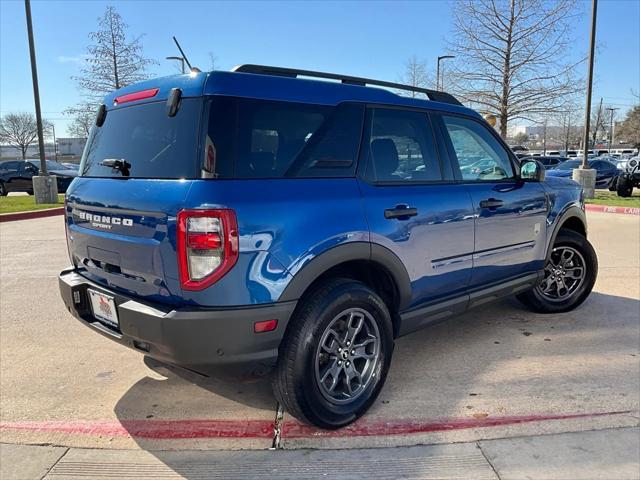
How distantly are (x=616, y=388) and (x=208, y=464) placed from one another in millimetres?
2711

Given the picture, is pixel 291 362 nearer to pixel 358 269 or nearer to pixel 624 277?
pixel 358 269

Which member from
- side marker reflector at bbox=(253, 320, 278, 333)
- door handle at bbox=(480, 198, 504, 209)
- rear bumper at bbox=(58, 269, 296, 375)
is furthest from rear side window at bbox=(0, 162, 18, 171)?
side marker reflector at bbox=(253, 320, 278, 333)

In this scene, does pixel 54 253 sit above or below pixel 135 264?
below

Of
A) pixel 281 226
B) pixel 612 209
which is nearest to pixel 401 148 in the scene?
pixel 281 226

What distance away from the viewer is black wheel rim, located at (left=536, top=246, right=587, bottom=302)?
4.97m

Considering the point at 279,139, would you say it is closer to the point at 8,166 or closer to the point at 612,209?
the point at 612,209

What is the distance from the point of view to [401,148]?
3.39m

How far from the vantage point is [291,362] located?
270cm

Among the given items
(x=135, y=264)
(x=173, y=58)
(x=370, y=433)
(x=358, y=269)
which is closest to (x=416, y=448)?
(x=370, y=433)

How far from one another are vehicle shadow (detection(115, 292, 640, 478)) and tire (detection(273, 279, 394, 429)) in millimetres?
159

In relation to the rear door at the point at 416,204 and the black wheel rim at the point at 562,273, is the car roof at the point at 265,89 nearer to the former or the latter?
the rear door at the point at 416,204

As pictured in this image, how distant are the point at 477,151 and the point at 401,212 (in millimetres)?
1278

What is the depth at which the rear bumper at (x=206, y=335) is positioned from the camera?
2430 millimetres

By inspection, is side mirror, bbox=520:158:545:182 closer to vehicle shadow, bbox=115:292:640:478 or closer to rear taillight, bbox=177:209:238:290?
vehicle shadow, bbox=115:292:640:478
